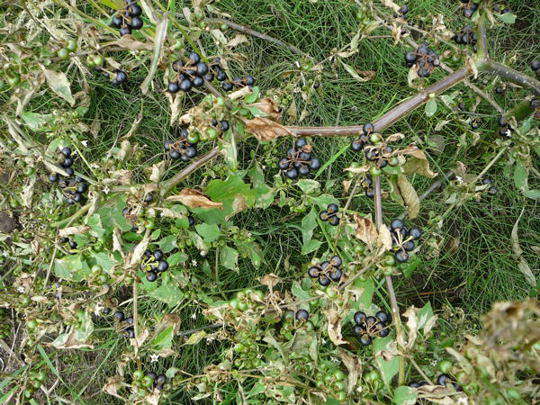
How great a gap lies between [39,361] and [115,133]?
59.5 inches

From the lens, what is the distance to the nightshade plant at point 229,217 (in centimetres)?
197

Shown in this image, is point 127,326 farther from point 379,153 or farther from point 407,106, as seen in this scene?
point 407,106

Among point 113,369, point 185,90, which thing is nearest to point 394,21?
point 185,90

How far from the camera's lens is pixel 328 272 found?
2.09 metres

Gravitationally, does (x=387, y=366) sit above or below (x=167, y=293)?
above

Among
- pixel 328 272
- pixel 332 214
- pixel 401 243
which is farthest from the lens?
pixel 332 214

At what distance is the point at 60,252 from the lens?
252 cm

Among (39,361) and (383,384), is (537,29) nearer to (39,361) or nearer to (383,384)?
(383,384)

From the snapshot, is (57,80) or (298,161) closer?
(57,80)

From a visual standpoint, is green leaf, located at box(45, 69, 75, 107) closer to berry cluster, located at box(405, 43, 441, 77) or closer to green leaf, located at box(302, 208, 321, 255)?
green leaf, located at box(302, 208, 321, 255)

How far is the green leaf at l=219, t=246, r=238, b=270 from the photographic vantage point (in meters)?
2.68

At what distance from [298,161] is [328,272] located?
551 mm

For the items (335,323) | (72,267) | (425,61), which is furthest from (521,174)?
(72,267)

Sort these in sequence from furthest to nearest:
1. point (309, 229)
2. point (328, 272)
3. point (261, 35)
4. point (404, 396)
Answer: point (261, 35) < point (309, 229) < point (328, 272) < point (404, 396)
